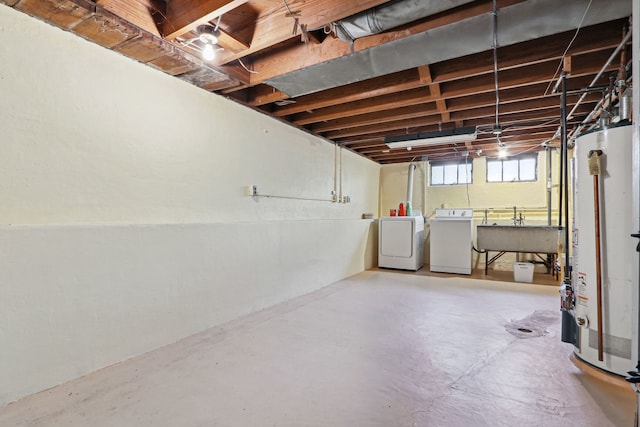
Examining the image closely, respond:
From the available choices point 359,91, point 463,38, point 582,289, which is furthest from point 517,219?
point 463,38

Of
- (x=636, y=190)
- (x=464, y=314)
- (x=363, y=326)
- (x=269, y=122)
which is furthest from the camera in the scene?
(x=269, y=122)

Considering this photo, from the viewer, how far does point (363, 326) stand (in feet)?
9.23

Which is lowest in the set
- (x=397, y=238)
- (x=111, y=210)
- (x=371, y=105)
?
(x=397, y=238)

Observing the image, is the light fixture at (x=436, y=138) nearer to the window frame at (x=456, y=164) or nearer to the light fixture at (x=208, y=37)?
the window frame at (x=456, y=164)

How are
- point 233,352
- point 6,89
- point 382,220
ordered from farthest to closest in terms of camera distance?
point 382,220 < point 233,352 < point 6,89

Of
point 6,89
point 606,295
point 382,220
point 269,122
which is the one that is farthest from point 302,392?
point 382,220

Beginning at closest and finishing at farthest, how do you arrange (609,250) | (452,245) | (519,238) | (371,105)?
1. (609,250)
2. (371,105)
3. (519,238)
4. (452,245)

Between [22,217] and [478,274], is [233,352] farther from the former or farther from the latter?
[478,274]

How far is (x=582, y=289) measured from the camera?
208 centimetres

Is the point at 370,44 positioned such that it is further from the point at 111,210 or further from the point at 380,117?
the point at 111,210

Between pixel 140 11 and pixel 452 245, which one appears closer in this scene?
pixel 140 11

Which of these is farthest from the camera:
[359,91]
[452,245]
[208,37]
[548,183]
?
[452,245]

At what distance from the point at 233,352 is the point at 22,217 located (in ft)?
5.07

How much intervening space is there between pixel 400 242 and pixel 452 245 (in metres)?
0.91
